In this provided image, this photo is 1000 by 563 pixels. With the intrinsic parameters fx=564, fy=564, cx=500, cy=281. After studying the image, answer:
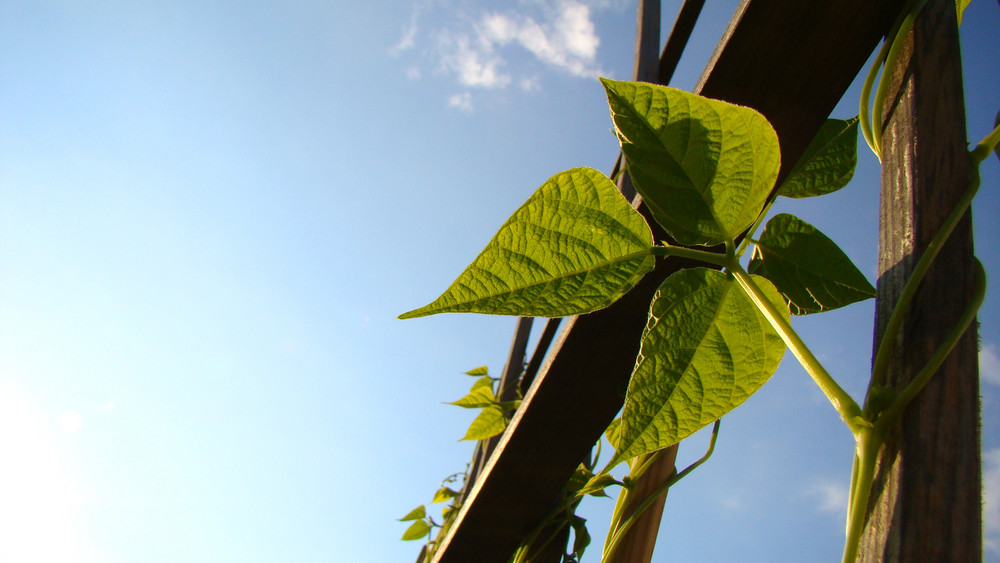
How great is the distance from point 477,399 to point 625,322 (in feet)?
1.28

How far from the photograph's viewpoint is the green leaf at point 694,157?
0.68 ft

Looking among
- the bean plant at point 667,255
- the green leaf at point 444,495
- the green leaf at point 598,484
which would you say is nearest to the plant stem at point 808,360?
the bean plant at point 667,255

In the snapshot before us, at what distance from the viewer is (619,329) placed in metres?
0.43

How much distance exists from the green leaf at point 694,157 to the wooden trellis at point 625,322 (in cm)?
7

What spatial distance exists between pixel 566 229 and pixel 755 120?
0.08 meters

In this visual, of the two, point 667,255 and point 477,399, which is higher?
point 477,399

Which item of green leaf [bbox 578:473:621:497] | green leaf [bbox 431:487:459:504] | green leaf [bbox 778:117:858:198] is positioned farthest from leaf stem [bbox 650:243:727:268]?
green leaf [bbox 431:487:459:504]

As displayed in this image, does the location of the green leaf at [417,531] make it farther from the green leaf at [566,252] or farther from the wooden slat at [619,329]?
the green leaf at [566,252]

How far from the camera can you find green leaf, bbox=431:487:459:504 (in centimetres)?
86

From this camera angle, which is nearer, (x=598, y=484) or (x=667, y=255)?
(x=667, y=255)

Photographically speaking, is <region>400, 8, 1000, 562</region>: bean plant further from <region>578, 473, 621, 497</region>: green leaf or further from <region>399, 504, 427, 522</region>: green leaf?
<region>399, 504, 427, 522</region>: green leaf

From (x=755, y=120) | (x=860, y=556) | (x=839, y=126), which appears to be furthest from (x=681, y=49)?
(x=860, y=556)

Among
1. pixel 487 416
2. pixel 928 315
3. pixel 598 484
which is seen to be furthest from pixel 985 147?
pixel 487 416

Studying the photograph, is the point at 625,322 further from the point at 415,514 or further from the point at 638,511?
the point at 415,514
